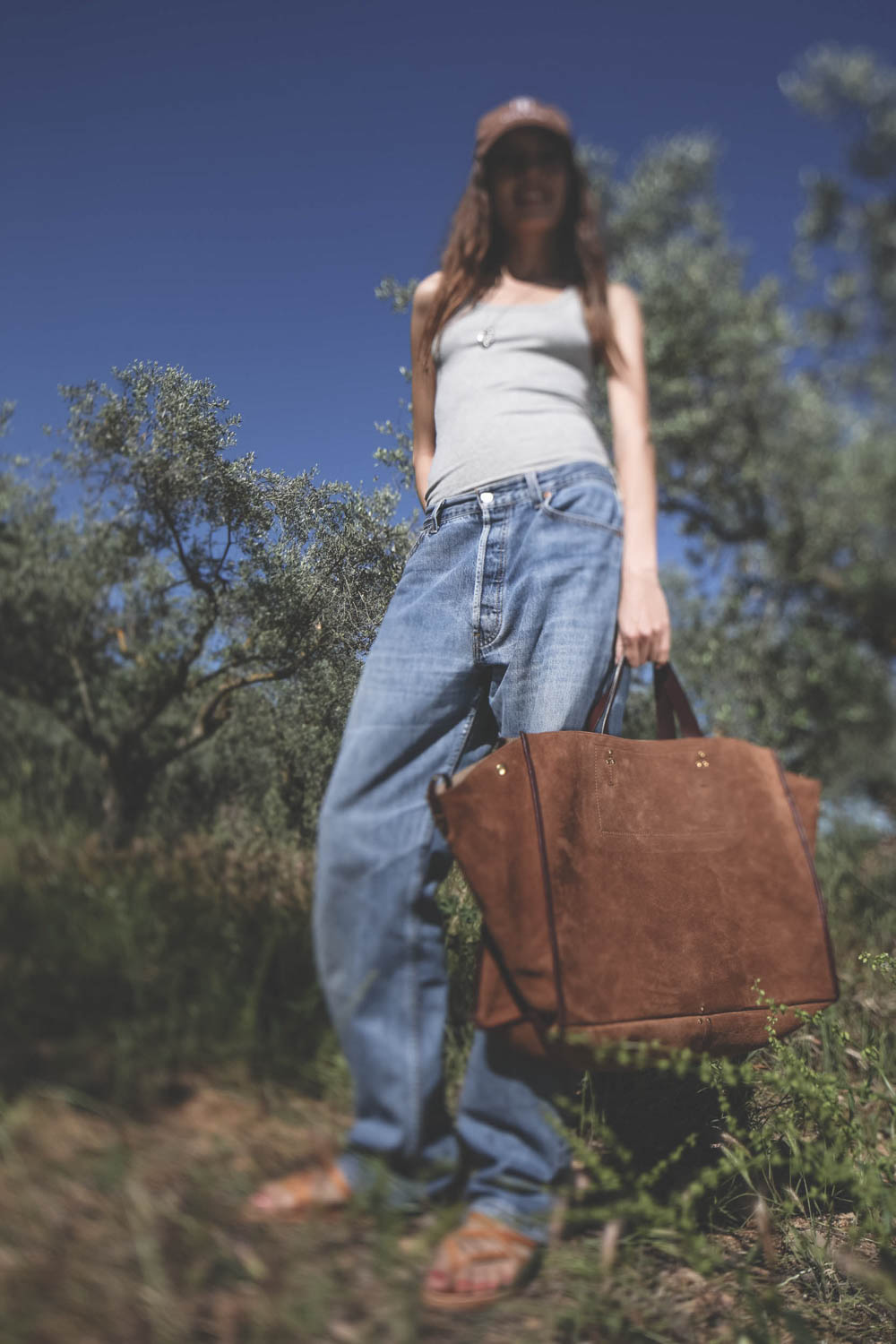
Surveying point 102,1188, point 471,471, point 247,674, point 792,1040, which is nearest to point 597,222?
point 471,471

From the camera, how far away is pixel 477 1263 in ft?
4.41

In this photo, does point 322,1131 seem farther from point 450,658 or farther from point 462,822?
point 450,658

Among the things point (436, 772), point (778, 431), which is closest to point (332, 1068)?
point (436, 772)

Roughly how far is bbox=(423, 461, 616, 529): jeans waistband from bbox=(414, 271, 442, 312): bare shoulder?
1.86 ft

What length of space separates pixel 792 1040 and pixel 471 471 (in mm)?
2189

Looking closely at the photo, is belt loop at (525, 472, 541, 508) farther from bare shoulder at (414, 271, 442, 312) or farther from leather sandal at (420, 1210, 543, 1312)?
leather sandal at (420, 1210, 543, 1312)

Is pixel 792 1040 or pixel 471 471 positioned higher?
pixel 471 471

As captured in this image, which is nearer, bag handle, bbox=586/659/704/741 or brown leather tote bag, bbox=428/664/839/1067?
brown leather tote bag, bbox=428/664/839/1067

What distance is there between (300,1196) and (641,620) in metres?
1.33

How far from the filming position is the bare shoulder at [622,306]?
7.32ft

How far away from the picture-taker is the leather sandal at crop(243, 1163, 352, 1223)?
3.85ft

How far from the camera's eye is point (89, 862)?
54.8 inches

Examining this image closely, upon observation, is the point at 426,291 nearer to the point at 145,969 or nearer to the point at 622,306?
the point at 622,306

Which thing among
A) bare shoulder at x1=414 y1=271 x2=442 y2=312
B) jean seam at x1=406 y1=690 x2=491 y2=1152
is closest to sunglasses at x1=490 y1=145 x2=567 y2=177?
bare shoulder at x1=414 y1=271 x2=442 y2=312
